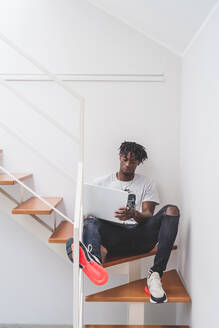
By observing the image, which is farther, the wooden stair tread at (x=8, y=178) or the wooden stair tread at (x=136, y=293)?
the wooden stair tread at (x=8, y=178)

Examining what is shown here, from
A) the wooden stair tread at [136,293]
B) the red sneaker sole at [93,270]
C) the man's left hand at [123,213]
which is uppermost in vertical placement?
the man's left hand at [123,213]

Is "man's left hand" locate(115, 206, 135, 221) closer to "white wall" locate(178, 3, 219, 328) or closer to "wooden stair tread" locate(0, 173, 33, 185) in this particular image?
"white wall" locate(178, 3, 219, 328)

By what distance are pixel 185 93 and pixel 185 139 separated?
1.10ft

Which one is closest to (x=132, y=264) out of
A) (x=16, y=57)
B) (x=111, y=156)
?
(x=111, y=156)

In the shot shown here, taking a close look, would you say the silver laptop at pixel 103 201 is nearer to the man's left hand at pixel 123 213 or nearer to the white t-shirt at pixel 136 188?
the man's left hand at pixel 123 213

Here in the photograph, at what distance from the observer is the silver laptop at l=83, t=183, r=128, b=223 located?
197cm

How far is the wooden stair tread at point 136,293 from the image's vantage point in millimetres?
1948

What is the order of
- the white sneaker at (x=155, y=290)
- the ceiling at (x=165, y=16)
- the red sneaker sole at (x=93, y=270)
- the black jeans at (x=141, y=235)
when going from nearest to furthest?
1. the red sneaker sole at (x=93, y=270)
2. the ceiling at (x=165, y=16)
3. the white sneaker at (x=155, y=290)
4. the black jeans at (x=141, y=235)

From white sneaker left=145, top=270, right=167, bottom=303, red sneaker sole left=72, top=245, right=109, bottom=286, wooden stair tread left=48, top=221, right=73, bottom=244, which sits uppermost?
wooden stair tread left=48, top=221, right=73, bottom=244

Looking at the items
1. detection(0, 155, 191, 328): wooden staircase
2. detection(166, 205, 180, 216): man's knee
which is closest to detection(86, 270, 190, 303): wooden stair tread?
detection(0, 155, 191, 328): wooden staircase

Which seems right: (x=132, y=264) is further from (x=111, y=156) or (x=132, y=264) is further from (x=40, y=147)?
(x=40, y=147)

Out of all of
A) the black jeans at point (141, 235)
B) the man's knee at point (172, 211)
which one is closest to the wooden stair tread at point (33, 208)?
the black jeans at point (141, 235)

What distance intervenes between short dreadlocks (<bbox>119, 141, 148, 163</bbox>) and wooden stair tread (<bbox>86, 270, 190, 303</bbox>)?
87 centimetres

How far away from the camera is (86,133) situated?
2582 millimetres
